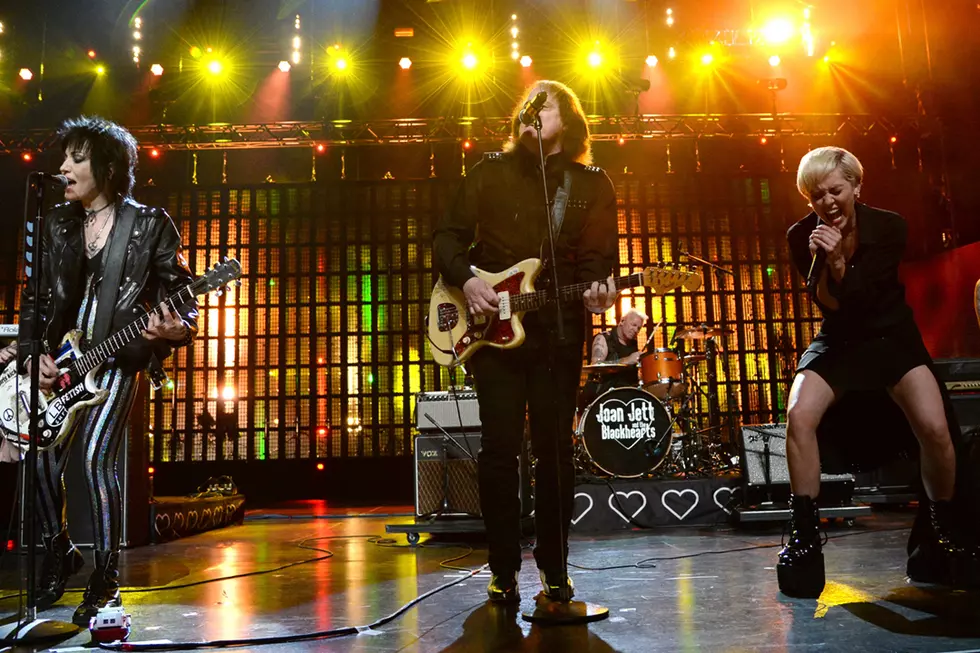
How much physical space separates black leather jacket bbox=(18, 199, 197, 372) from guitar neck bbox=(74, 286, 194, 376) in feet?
0.14

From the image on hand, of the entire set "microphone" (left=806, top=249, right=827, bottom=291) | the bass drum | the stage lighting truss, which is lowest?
the bass drum

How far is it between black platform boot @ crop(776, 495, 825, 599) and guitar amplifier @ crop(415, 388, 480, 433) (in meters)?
3.23

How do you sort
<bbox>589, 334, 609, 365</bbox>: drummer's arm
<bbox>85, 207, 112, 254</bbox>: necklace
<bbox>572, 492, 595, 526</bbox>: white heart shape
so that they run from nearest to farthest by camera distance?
<bbox>85, 207, 112, 254</bbox>: necklace
<bbox>572, 492, 595, 526</bbox>: white heart shape
<bbox>589, 334, 609, 365</bbox>: drummer's arm

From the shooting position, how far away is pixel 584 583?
324 centimetres

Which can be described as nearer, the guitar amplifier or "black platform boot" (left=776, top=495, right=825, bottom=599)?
"black platform boot" (left=776, top=495, right=825, bottom=599)

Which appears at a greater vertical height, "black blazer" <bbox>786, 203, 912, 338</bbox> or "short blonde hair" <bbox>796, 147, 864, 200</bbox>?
"short blonde hair" <bbox>796, 147, 864, 200</bbox>

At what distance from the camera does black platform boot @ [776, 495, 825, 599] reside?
8.75ft

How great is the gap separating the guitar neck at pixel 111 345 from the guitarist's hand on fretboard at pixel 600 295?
150cm

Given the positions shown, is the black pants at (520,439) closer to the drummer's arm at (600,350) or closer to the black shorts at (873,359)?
the black shorts at (873,359)

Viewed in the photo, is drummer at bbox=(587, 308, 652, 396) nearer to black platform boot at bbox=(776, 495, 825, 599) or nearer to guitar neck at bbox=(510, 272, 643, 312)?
black platform boot at bbox=(776, 495, 825, 599)

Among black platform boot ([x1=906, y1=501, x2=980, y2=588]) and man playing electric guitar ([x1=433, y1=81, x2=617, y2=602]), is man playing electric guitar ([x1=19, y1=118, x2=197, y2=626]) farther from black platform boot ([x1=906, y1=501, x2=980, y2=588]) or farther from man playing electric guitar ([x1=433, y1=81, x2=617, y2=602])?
black platform boot ([x1=906, y1=501, x2=980, y2=588])

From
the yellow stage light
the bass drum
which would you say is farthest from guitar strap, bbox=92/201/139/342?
the yellow stage light

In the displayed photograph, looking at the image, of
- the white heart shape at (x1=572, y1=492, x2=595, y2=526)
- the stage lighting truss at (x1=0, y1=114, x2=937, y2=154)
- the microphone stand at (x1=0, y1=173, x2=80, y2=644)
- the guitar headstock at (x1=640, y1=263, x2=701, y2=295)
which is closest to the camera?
the microphone stand at (x1=0, y1=173, x2=80, y2=644)

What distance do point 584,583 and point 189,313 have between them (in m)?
1.95
